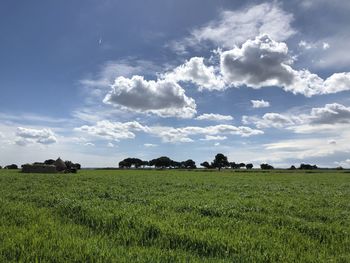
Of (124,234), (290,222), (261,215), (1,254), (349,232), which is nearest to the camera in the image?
(1,254)

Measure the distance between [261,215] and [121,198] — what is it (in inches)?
367

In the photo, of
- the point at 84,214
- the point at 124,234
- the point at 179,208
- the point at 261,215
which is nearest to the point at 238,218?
the point at 261,215

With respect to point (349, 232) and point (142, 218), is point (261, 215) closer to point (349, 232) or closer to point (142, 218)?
point (349, 232)

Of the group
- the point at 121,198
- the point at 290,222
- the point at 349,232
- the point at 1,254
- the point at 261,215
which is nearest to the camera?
the point at 1,254

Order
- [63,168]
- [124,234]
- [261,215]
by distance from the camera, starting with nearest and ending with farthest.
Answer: [124,234], [261,215], [63,168]

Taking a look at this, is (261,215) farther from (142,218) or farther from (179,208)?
(142,218)

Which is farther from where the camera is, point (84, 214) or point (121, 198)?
point (121, 198)

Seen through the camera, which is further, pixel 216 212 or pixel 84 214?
pixel 216 212

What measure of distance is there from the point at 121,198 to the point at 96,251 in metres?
11.9

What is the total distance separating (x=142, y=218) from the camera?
40.0ft

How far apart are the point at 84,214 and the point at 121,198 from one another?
6617 millimetres

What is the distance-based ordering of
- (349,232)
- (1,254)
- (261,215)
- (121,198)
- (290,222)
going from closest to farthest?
(1,254)
(349,232)
(290,222)
(261,215)
(121,198)

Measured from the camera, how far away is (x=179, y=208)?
15.6m

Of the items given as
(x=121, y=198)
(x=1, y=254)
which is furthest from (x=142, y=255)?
(x=121, y=198)
